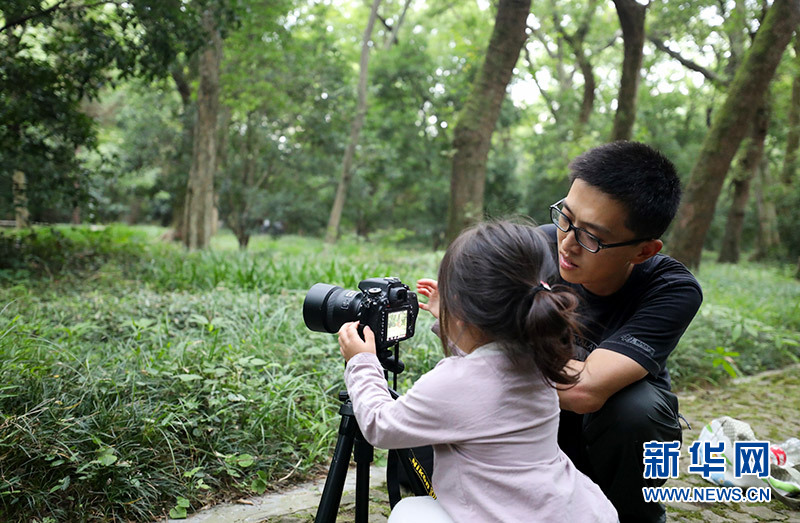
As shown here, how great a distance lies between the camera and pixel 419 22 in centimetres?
1706

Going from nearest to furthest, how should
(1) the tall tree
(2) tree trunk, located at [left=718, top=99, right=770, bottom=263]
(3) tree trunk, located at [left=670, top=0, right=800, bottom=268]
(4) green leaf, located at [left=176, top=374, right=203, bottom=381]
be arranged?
1. (4) green leaf, located at [left=176, top=374, right=203, bottom=381]
2. (1) the tall tree
3. (3) tree trunk, located at [left=670, top=0, right=800, bottom=268]
4. (2) tree trunk, located at [left=718, top=99, right=770, bottom=263]

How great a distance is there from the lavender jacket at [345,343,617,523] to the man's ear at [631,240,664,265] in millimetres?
794

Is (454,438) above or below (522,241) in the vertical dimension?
below

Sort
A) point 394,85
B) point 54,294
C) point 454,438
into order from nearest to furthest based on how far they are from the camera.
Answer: point 454,438 < point 54,294 < point 394,85

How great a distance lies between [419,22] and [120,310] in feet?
50.4

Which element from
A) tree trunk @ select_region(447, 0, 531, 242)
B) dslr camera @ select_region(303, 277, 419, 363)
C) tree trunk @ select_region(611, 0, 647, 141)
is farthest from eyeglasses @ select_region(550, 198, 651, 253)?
A: tree trunk @ select_region(611, 0, 647, 141)

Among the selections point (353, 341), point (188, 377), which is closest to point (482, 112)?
point (188, 377)

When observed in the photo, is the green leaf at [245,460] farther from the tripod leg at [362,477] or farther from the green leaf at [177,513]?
the tripod leg at [362,477]

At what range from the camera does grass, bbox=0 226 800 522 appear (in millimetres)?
2127

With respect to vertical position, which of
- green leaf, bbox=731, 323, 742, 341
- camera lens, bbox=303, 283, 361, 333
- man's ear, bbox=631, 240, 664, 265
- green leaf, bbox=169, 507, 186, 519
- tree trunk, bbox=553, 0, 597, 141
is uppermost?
tree trunk, bbox=553, 0, 597, 141

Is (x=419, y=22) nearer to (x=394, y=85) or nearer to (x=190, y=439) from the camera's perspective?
(x=394, y=85)

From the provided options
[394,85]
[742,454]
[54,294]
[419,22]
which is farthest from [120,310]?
[419,22]

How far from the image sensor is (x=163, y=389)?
262 centimetres

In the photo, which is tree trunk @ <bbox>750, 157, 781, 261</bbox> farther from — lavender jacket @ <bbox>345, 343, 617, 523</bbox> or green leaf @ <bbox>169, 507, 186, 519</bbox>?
green leaf @ <bbox>169, 507, 186, 519</bbox>
